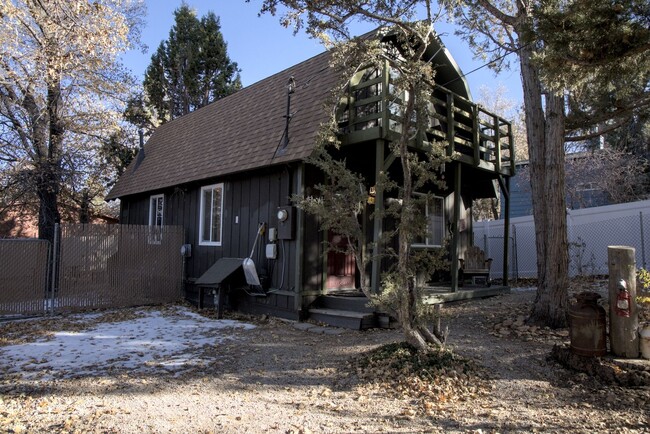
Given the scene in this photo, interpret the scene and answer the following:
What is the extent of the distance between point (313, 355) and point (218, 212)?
19.2 feet

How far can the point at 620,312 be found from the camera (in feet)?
15.5

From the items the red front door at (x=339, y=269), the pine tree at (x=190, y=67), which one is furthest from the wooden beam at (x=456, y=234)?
the pine tree at (x=190, y=67)

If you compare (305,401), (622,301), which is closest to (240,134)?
(305,401)

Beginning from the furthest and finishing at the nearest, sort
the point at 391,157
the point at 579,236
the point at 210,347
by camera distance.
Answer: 1. the point at 579,236
2. the point at 391,157
3. the point at 210,347

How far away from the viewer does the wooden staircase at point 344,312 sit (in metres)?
7.35

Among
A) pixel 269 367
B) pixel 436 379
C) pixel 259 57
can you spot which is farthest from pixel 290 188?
pixel 259 57

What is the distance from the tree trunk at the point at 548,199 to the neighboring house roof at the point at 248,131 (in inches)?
80.4

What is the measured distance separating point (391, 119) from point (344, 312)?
3423mm

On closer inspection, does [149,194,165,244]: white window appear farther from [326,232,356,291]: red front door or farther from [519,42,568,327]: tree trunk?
[519,42,568,327]: tree trunk

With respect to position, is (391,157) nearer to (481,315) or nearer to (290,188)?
(290,188)

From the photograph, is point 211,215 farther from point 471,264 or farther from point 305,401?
point 305,401

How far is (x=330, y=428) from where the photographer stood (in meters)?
3.61

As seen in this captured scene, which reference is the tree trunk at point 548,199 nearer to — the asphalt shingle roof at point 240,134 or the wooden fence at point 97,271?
the asphalt shingle roof at point 240,134

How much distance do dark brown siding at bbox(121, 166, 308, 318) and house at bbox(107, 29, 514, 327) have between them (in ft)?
0.08
